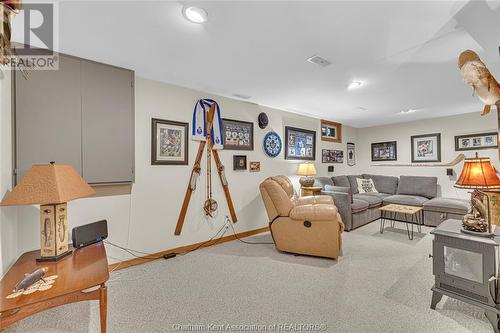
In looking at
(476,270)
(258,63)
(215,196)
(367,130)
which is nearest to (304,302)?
(476,270)

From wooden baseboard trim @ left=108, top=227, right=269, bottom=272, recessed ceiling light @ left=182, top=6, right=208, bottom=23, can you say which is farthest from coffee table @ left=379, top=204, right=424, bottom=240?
recessed ceiling light @ left=182, top=6, right=208, bottom=23

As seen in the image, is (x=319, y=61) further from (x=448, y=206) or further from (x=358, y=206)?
(x=448, y=206)

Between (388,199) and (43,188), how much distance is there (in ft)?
18.4

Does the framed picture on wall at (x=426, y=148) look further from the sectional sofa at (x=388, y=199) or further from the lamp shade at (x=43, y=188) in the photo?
the lamp shade at (x=43, y=188)

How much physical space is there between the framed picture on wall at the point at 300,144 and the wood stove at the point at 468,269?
2.98 metres

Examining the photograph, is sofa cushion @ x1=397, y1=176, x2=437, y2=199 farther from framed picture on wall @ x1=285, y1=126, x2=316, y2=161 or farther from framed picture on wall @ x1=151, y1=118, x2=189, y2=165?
framed picture on wall @ x1=151, y1=118, x2=189, y2=165

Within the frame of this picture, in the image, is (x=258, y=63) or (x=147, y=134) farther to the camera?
(x=147, y=134)

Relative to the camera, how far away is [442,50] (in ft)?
7.12

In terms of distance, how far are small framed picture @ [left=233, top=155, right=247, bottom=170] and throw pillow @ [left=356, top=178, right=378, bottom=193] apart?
324 centimetres

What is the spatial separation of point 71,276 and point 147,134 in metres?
1.85

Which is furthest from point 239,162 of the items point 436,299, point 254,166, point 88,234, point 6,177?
point 436,299

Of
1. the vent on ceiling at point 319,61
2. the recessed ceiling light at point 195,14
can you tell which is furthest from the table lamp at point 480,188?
the recessed ceiling light at point 195,14

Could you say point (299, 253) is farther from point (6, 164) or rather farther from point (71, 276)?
point (6, 164)

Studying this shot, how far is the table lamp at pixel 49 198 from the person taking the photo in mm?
1494
